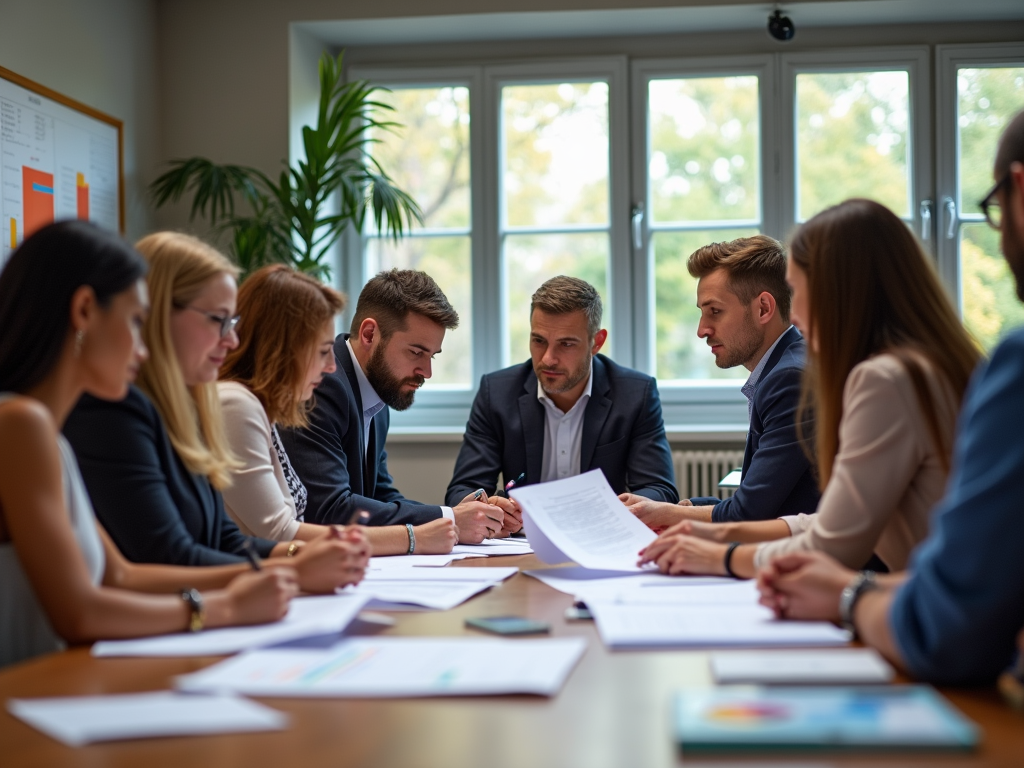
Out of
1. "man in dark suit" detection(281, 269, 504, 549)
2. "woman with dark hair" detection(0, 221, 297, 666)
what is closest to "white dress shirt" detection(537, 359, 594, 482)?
"man in dark suit" detection(281, 269, 504, 549)

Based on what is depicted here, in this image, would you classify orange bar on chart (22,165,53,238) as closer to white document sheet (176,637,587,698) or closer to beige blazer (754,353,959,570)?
white document sheet (176,637,587,698)

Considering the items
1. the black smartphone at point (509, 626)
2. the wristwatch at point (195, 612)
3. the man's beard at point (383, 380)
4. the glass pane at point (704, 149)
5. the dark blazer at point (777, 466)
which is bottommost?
the black smartphone at point (509, 626)

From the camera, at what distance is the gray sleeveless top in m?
1.36

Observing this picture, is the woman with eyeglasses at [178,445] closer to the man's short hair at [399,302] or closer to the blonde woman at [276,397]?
the blonde woman at [276,397]

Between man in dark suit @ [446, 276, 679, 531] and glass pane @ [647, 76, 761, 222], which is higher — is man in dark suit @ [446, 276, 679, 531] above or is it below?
below

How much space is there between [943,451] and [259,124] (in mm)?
4045

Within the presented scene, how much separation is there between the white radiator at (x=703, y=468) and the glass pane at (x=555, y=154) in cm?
126

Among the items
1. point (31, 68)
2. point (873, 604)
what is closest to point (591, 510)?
point (873, 604)

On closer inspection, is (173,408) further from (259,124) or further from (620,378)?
(259,124)

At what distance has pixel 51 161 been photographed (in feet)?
13.3

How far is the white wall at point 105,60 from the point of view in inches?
155

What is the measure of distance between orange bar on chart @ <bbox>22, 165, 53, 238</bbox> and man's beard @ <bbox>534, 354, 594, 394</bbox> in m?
1.95

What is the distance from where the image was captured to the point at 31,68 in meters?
3.96

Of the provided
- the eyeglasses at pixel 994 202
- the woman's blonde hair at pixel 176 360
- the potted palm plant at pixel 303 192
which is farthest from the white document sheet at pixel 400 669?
the potted palm plant at pixel 303 192
